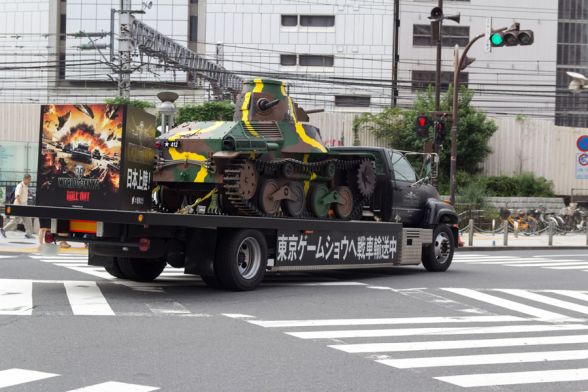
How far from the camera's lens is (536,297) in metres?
13.1

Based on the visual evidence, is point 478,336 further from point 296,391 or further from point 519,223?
point 519,223

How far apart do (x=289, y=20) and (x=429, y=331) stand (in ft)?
170

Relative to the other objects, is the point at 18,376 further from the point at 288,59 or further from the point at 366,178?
the point at 288,59

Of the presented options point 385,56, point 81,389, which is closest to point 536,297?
point 81,389

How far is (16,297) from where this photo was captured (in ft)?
36.0

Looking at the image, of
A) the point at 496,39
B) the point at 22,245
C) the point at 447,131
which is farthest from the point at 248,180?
the point at 447,131

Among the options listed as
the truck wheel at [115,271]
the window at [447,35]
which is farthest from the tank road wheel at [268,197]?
the window at [447,35]

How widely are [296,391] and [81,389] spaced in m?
1.51

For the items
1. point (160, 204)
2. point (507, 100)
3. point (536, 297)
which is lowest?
point (536, 297)

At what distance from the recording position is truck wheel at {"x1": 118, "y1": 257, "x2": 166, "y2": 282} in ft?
43.3

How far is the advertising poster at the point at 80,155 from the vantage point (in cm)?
1102

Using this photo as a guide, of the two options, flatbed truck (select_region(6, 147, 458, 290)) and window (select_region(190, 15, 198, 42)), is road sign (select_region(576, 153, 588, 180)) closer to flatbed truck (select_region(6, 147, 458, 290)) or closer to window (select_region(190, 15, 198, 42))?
flatbed truck (select_region(6, 147, 458, 290))

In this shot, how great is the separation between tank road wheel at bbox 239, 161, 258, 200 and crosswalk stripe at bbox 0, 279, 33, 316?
3.17 metres

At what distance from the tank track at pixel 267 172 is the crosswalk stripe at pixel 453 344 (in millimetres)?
4486
